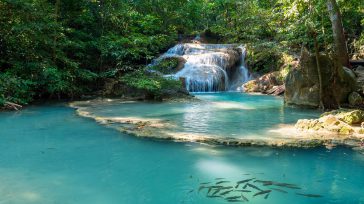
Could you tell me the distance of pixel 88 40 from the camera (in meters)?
14.0

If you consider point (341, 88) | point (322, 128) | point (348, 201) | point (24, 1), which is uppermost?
point (24, 1)

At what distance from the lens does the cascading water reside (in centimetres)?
1702

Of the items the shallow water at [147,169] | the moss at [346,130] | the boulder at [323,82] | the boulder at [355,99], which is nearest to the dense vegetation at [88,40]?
the boulder at [323,82]

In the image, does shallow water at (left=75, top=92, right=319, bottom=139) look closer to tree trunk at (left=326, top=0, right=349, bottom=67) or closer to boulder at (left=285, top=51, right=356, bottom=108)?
boulder at (left=285, top=51, right=356, bottom=108)

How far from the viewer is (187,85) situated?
16.8 m

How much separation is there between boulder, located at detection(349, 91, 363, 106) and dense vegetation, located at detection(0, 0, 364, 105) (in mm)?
1739

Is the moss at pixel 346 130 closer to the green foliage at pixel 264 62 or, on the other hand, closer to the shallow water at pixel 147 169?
the shallow water at pixel 147 169

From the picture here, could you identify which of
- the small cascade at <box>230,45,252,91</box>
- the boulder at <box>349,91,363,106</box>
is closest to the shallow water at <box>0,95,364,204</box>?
the boulder at <box>349,91,363,106</box>

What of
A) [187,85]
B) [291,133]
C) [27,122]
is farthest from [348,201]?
[187,85]

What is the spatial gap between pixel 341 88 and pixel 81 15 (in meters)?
9.46

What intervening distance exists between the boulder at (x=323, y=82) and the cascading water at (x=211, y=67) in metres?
6.86

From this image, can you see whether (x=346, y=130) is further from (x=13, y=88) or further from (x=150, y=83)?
(x=13, y=88)

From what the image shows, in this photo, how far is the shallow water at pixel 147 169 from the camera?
3.74m

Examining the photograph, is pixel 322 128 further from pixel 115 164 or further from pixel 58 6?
→ pixel 58 6
